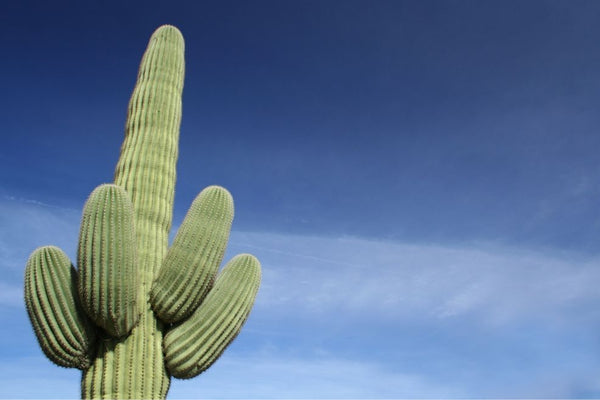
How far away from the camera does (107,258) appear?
4.86 meters

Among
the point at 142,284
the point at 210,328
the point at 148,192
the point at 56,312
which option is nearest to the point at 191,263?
the point at 142,284

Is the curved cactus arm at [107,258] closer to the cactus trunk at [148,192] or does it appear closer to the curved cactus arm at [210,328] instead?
the cactus trunk at [148,192]

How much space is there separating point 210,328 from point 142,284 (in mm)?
819

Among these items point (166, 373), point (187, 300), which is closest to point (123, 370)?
point (166, 373)

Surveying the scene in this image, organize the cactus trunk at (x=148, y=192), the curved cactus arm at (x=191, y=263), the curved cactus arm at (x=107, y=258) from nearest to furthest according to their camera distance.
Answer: the curved cactus arm at (x=107, y=258) → the cactus trunk at (x=148, y=192) → the curved cactus arm at (x=191, y=263)

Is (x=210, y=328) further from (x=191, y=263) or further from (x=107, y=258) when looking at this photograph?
(x=107, y=258)

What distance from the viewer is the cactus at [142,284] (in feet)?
16.1

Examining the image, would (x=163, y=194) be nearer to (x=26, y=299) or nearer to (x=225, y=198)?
(x=225, y=198)

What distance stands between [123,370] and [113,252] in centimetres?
113

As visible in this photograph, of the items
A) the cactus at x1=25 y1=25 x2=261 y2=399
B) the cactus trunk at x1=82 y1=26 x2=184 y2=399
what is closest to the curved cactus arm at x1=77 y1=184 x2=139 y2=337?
the cactus at x1=25 y1=25 x2=261 y2=399

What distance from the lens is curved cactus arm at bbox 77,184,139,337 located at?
4.86m

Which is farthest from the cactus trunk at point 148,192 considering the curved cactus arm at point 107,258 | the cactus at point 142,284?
the curved cactus arm at point 107,258

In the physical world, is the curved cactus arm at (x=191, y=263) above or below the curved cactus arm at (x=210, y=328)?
above

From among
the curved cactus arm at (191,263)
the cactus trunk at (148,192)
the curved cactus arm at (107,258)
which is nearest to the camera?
the curved cactus arm at (107,258)
